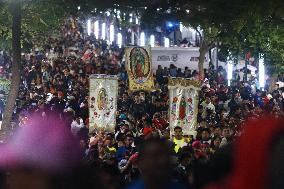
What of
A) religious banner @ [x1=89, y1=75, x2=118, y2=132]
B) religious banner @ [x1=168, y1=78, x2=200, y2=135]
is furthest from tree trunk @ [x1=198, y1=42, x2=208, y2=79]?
religious banner @ [x1=168, y1=78, x2=200, y2=135]

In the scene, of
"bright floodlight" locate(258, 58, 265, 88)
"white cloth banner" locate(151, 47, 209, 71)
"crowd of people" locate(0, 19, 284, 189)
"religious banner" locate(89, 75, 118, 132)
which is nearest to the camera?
"crowd of people" locate(0, 19, 284, 189)

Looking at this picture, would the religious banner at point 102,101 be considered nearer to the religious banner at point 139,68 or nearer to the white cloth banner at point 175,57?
the religious banner at point 139,68

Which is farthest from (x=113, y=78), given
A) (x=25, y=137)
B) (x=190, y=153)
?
(x=25, y=137)

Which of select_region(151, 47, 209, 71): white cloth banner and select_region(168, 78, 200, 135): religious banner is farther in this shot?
select_region(151, 47, 209, 71): white cloth banner

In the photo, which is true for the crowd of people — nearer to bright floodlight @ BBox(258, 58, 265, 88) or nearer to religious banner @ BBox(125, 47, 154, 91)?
religious banner @ BBox(125, 47, 154, 91)

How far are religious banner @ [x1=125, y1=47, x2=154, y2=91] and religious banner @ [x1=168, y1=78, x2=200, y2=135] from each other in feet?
6.40

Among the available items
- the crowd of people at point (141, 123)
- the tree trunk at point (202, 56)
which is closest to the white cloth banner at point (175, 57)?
the crowd of people at point (141, 123)

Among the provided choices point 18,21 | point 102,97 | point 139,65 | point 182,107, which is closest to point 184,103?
point 182,107

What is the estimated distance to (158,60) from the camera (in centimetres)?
2912

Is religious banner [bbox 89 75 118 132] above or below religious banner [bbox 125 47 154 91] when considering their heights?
below

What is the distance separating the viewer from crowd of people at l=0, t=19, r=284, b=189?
262 centimetres

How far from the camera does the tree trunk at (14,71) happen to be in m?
Answer: 12.9

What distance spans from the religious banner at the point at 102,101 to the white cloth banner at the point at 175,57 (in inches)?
596

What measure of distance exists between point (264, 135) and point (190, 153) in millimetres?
5728
